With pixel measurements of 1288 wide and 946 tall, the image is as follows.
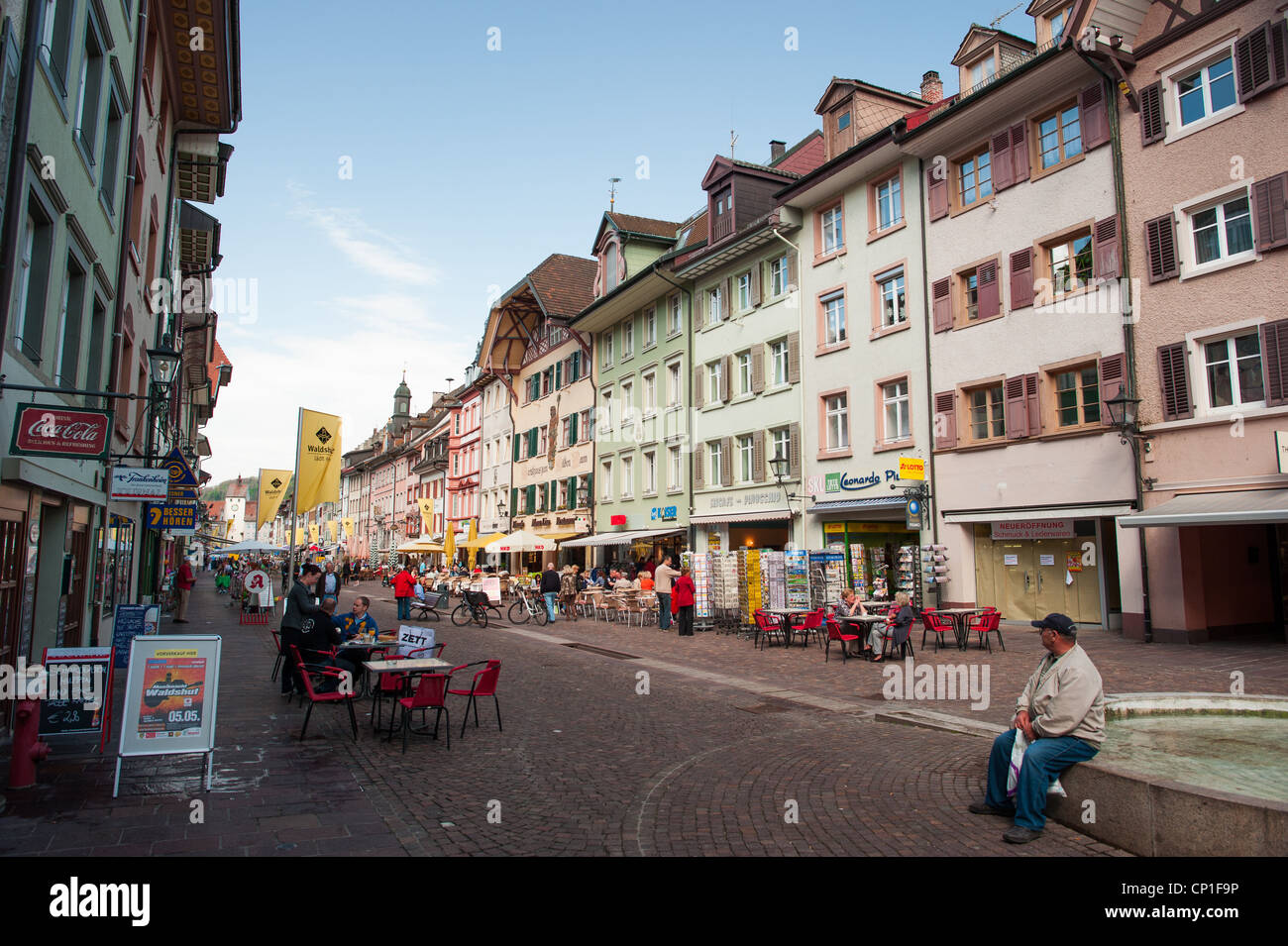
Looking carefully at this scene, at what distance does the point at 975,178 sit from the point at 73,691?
71.4ft

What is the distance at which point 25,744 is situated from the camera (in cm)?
666

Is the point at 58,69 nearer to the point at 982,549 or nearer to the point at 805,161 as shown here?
the point at 982,549

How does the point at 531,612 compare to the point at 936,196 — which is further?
the point at 531,612

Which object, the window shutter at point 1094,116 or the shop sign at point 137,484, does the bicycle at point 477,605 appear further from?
the window shutter at point 1094,116

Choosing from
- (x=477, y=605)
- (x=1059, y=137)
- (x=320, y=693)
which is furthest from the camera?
(x=477, y=605)

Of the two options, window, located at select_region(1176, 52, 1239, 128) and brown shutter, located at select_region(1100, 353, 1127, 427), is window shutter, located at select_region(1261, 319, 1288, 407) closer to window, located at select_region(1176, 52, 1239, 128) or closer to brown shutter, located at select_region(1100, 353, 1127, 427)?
brown shutter, located at select_region(1100, 353, 1127, 427)

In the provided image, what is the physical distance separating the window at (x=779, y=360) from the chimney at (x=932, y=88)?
9082 mm

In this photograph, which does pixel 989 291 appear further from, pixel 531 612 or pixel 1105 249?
pixel 531 612

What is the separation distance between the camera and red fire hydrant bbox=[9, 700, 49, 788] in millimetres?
6613

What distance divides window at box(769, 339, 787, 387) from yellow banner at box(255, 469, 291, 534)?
50.5 feet

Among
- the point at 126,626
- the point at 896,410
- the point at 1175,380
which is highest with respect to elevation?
the point at 896,410

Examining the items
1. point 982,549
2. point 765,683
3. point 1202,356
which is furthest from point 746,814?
point 982,549

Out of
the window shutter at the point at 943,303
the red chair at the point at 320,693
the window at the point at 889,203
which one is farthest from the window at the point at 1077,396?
the red chair at the point at 320,693

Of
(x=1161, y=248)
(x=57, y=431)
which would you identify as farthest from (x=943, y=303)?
(x=57, y=431)
